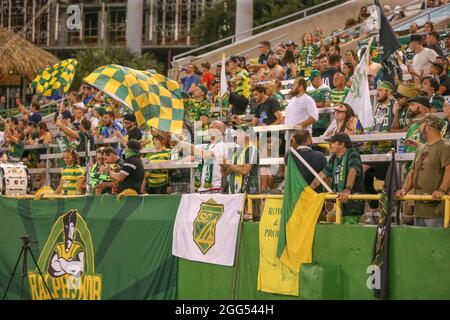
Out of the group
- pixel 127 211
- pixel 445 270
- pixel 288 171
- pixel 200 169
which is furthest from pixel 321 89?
pixel 445 270

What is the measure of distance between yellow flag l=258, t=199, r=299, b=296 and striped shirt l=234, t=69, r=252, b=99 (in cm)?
755

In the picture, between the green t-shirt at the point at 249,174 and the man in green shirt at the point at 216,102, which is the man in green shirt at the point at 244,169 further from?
the man in green shirt at the point at 216,102

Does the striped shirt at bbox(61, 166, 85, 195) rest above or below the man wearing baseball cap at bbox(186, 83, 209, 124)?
below

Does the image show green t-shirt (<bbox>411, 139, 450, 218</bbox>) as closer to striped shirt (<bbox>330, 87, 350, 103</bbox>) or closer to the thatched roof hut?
striped shirt (<bbox>330, 87, 350, 103</bbox>)

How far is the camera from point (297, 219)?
484 inches

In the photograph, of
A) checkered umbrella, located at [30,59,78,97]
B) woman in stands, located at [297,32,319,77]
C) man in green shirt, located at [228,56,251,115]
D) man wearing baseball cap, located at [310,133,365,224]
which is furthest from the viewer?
checkered umbrella, located at [30,59,78,97]

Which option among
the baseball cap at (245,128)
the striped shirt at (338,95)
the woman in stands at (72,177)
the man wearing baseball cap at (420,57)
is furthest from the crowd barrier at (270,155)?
the man wearing baseball cap at (420,57)

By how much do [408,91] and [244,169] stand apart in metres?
2.46

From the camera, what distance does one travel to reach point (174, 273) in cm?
1470

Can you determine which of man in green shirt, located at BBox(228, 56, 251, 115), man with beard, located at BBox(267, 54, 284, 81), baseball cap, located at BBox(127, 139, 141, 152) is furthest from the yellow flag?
man with beard, located at BBox(267, 54, 284, 81)

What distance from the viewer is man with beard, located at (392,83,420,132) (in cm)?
1441

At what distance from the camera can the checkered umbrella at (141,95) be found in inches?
667

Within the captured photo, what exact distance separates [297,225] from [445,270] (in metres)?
2.22
